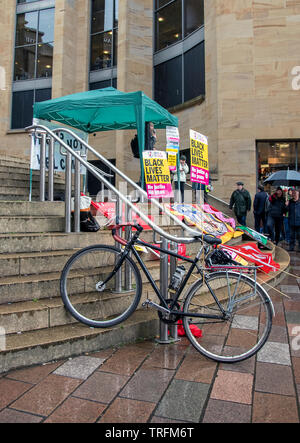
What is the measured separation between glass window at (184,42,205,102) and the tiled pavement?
1316 centimetres

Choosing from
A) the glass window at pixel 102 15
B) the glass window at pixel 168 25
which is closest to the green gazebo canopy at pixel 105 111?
the glass window at pixel 168 25

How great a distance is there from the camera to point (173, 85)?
16297 millimetres

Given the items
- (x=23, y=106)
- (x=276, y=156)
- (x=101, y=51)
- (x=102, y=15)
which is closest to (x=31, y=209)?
(x=276, y=156)

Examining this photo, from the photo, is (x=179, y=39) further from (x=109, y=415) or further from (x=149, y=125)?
(x=109, y=415)

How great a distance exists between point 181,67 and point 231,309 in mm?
15124

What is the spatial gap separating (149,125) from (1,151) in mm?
14668

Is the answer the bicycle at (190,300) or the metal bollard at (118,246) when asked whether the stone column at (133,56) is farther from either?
the bicycle at (190,300)

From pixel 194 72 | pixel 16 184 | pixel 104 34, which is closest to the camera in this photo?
pixel 16 184

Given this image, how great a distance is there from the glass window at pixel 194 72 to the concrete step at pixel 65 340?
12796mm

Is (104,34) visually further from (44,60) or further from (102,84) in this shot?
(44,60)

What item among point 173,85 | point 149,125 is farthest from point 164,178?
point 173,85

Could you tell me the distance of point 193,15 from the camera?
15.1m

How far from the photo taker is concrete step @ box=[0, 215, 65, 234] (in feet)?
13.7
